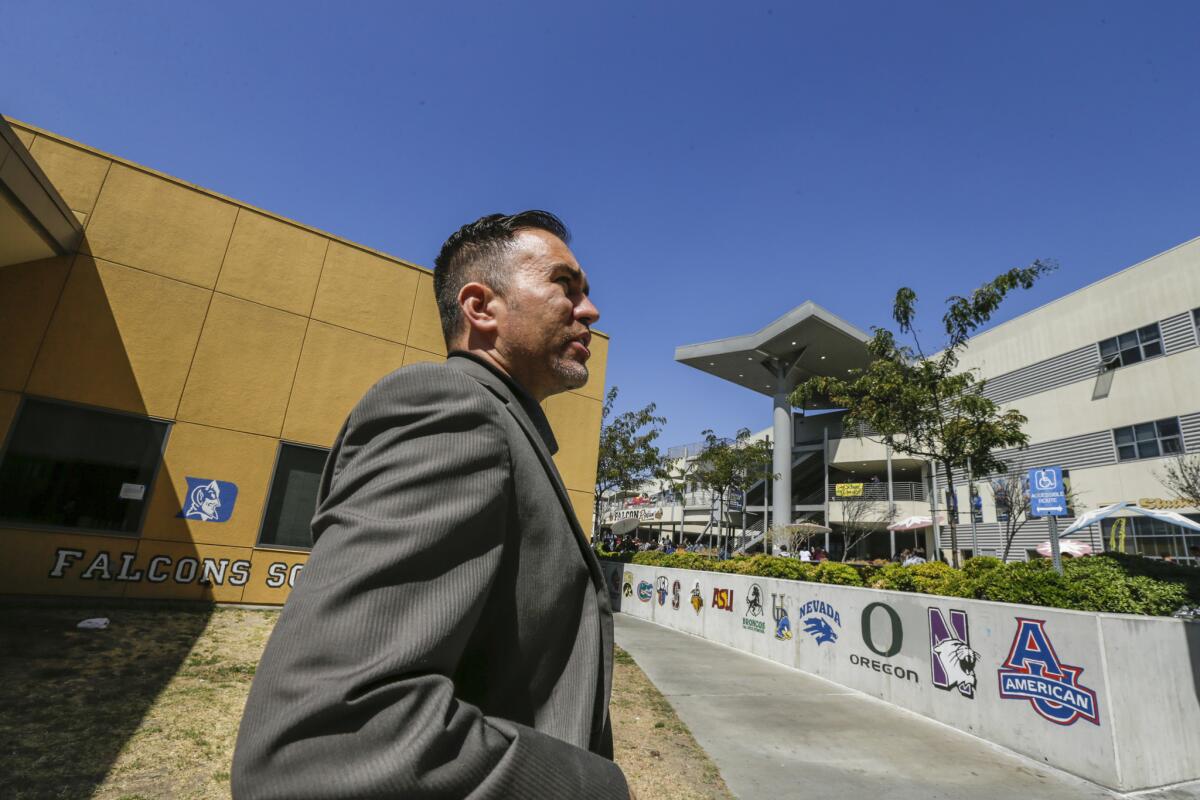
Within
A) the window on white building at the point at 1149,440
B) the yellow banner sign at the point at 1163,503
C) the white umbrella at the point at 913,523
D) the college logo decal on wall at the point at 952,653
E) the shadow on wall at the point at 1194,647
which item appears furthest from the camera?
the white umbrella at the point at 913,523

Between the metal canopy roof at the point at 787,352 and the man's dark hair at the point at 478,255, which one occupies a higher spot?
the metal canopy roof at the point at 787,352

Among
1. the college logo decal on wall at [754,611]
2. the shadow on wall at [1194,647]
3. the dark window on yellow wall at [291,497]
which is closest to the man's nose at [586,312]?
the shadow on wall at [1194,647]

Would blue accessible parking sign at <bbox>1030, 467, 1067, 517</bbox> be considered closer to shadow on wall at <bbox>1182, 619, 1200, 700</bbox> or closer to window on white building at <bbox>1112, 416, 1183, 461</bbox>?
shadow on wall at <bbox>1182, 619, 1200, 700</bbox>

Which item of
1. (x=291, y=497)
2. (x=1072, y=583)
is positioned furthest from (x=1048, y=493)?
(x=291, y=497)

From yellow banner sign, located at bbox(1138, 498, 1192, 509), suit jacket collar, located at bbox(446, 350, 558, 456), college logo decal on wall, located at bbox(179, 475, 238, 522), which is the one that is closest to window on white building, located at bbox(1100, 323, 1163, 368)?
yellow banner sign, located at bbox(1138, 498, 1192, 509)

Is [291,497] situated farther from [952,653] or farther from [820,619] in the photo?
[952,653]

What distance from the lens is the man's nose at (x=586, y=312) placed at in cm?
159

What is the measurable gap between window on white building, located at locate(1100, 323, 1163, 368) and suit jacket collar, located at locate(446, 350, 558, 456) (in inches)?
1092

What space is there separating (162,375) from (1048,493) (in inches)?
576

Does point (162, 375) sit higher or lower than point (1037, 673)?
higher

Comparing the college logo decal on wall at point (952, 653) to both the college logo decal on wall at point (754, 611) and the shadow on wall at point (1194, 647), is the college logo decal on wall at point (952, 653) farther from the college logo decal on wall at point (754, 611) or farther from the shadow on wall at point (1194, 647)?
the college logo decal on wall at point (754, 611)

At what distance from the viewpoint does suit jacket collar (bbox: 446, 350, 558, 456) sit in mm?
A: 1289

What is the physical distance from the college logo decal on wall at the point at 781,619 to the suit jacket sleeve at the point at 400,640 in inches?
399

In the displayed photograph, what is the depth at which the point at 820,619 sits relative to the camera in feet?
30.0
